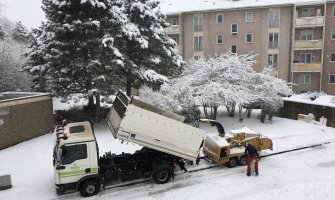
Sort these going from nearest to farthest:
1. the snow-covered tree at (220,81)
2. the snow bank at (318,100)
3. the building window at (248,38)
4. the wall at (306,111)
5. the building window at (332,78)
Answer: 1. the snow-covered tree at (220,81)
2. the wall at (306,111)
3. the snow bank at (318,100)
4. the building window at (332,78)
5. the building window at (248,38)

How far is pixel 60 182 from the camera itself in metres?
11.4

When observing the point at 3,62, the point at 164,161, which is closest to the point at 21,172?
the point at 164,161

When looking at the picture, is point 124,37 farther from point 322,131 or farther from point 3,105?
point 322,131

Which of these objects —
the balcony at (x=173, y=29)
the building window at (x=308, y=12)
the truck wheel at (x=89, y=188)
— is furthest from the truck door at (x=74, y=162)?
the building window at (x=308, y=12)

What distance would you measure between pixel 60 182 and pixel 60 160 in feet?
2.77

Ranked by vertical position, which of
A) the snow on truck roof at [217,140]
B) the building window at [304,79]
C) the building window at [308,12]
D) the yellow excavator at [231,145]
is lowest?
the yellow excavator at [231,145]

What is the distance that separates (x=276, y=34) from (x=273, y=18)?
6.56 feet

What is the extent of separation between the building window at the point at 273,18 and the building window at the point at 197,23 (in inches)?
343

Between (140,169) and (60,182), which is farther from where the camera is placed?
(140,169)

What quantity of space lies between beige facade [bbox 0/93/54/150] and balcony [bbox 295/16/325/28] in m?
30.4

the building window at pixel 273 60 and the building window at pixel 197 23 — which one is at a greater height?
the building window at pixel 197 23

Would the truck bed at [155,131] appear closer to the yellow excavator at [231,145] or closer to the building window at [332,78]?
the yellow excavator at [231,145]

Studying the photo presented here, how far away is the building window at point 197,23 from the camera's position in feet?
136

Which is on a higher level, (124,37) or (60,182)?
(124,37)
